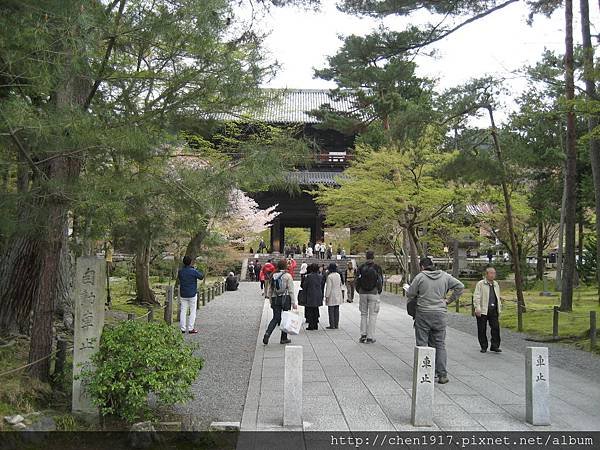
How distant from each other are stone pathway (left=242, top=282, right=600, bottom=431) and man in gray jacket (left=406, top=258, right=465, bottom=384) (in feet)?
1.41

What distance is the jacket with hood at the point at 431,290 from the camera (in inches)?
266

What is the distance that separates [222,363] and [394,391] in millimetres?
2941

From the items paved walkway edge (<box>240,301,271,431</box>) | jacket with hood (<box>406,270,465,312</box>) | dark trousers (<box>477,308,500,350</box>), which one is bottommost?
paved walkway edge (<box>240,301,271,431</box>)

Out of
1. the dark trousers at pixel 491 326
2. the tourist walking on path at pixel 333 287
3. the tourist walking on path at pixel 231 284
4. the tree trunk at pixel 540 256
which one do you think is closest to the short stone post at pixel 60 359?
the dark trousers at pixel 491 326

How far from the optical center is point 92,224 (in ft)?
23.1

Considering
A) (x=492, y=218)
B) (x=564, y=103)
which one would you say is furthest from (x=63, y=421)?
(x=492, y=218)

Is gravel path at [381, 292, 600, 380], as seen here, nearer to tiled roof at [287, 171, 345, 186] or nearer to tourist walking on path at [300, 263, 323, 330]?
tourist walking on path at [300, 263, 323, 330]

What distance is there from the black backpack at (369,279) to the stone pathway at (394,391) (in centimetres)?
105

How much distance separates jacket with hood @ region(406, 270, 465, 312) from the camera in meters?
6.75

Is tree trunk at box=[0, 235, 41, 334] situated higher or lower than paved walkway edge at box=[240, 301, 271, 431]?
higher

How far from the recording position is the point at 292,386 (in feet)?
16.6

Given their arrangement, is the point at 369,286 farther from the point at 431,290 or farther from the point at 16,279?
the point at 16,279

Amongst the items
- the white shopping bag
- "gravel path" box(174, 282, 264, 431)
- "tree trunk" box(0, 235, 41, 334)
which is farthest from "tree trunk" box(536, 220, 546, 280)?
"tree trunk" box(0, 235, 41, 334)

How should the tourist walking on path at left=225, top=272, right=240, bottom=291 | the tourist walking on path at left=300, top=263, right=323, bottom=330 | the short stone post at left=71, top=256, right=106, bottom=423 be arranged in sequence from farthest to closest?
the tourist walking on path at left=225, top=272, right=240, bottom=291 → the tourist walking on path at left=300, top=263, right=323, bottom=330 → the short stone post at left=71, top=256, right=106, bottom=423
